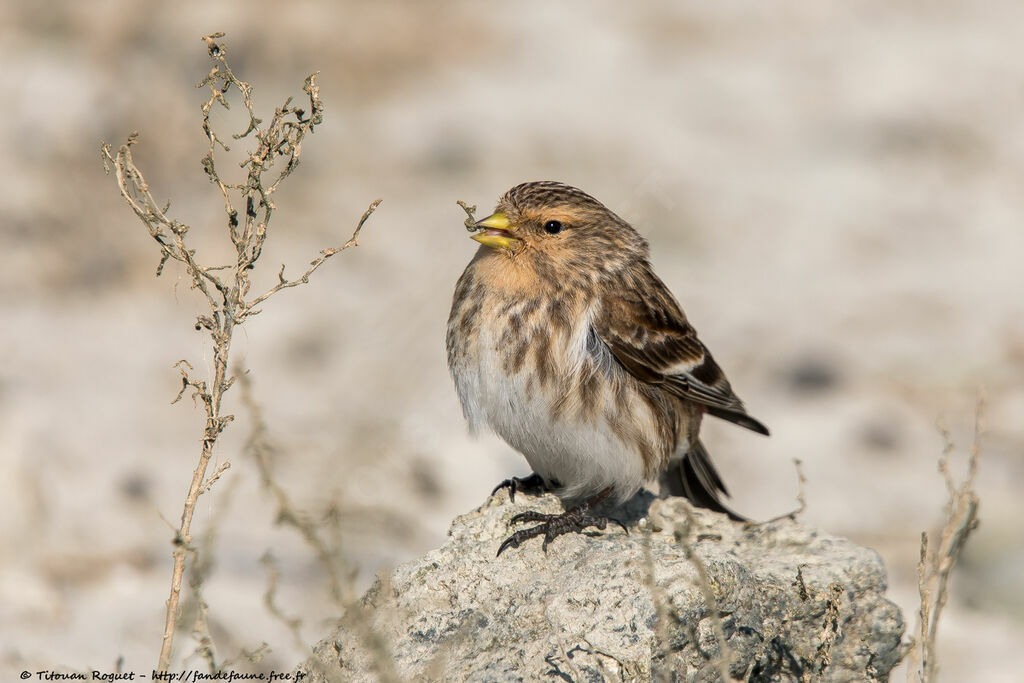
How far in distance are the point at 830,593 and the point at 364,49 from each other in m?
7.82

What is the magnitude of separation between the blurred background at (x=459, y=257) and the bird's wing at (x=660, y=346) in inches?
67.2

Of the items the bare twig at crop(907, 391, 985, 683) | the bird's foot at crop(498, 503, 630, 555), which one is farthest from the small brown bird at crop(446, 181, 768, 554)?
the bare twig at crop(907, 391, 985, 683)

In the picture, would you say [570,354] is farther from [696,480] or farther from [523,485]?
[696,480]

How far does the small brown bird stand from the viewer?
5266 millimetres

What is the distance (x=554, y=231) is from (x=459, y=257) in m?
4.15

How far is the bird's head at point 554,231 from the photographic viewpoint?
5.47 meters

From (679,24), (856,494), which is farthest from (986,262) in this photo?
(679,24)

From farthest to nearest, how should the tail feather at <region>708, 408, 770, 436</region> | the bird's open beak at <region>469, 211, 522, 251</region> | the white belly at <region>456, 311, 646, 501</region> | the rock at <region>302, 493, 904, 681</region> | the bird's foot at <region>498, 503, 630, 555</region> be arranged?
1. the tail feather at <region>708, 408, 770, 436</region>
2. the bird's open beak at <region>469, 211, 522, 251</region>
3. the white belly at <region>456, 311, 646, 501</region>
4. the bird's foot at <region>498, 503, 630, 555</region>
5. the rock at <region>302, 493, 904, 681</region>

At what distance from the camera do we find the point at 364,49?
11180 millimetres

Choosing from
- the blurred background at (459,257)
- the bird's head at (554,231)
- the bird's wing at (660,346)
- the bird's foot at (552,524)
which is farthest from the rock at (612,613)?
the blurred background at (459,257)

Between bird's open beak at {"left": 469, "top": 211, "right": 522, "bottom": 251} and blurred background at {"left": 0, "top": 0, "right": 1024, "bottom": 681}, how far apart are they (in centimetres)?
193

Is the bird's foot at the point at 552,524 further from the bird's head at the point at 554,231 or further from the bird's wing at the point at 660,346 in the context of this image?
the bird's head at the point at 554,231

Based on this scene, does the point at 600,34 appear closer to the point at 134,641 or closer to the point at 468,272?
the point at 468,272

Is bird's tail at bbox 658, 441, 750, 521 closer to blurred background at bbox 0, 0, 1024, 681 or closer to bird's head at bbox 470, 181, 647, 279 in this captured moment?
bird's head at bbox 470, 181, 647, 279
